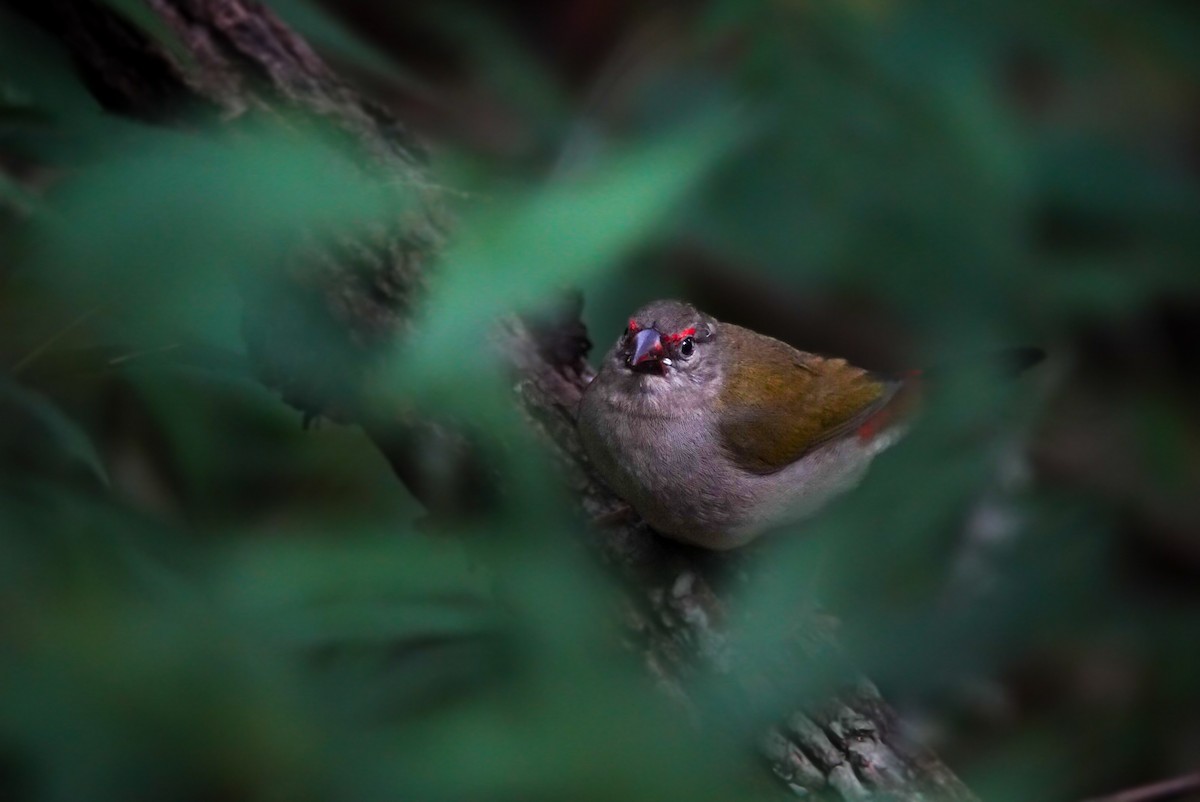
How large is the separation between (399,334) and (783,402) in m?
1.27

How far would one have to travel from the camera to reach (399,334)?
97.7 inches

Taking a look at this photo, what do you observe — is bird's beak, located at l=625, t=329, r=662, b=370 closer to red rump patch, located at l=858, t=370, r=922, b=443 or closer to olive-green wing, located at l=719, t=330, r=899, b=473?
olive-green wing, located at l=719, t=330, r=899, b=473

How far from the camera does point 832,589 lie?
2.31 m

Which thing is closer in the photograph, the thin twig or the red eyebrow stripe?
the thin twig

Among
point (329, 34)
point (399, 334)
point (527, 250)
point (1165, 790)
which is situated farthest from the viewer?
point (329, 34)

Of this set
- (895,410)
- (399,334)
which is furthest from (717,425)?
(399,334)

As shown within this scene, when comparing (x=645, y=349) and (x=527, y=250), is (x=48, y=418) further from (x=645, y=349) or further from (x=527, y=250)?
(x=645, y=349)

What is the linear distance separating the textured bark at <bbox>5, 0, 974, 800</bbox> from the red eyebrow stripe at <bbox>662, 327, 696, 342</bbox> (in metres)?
0.23

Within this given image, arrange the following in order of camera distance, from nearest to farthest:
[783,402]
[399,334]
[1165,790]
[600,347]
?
1. [1165,790]
2. [399,334]
3. [783,402]
4. [600,347]

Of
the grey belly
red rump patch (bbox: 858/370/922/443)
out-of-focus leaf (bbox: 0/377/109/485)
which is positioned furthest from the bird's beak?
out-of-focus leaf (bbox: 0/377/109/485)

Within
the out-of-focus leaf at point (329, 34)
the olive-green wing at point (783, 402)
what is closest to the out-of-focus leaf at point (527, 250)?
the out-of-focus leaf at point (329, 34)

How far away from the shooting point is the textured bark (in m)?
2.26

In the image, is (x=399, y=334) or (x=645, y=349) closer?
(x=399, y=334)

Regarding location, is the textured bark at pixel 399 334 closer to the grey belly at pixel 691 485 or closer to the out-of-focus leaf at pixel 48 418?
the grey belly at pixel 691 485
